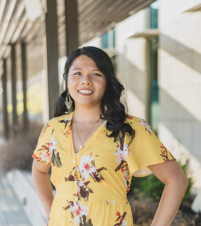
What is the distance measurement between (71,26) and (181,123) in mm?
2579

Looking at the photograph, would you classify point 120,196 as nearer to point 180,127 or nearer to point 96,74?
point 96,74

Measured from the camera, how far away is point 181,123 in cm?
484

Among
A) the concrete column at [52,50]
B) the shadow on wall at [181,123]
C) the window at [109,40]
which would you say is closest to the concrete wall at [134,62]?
the window at [109,40]

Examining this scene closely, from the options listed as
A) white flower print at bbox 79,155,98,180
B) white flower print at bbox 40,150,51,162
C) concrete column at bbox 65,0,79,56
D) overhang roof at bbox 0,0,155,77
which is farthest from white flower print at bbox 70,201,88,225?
overhang roof at bbox 0,0,155,77

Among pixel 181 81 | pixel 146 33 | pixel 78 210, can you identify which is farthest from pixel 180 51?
pixel 78 210

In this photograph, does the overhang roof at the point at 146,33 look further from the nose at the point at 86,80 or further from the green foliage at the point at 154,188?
the nose at the point at 86,80

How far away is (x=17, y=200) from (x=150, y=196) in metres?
2.79

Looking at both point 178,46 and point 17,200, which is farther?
point 17,200

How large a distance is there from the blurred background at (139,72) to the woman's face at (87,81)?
2.13 feet

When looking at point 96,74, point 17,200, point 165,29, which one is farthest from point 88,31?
point 96,74

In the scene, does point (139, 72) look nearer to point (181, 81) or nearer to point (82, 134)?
point (181, 81)

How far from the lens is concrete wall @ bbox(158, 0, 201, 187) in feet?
14.2

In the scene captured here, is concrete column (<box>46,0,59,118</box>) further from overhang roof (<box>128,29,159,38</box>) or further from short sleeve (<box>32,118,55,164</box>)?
overhang roof (<box>128,29,159,38</box>)

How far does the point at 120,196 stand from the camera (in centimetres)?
142
